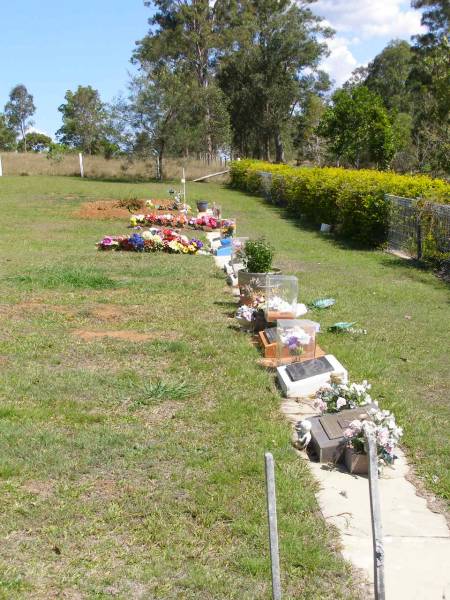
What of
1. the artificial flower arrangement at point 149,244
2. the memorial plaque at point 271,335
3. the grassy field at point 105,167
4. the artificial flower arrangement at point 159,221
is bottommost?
the memorial plaque at point 271,335

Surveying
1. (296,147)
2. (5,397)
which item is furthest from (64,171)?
(5,397)

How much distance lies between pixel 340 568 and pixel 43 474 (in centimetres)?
167

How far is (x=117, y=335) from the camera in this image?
6512 mm

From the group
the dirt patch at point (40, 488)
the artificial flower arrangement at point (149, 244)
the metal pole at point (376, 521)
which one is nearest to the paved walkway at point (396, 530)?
the metal pole at point (376, 521)

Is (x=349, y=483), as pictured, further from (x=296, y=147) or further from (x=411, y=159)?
(x=296, y=147)

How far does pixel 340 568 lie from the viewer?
2.79 meters

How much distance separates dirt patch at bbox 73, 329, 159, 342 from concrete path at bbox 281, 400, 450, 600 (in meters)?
2.84

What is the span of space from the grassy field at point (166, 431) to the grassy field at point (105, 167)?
28563 mm

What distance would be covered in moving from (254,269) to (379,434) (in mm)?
4085

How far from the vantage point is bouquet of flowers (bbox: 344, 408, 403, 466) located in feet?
12.0

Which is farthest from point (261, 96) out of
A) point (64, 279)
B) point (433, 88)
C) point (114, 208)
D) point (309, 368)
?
point (309, 368)

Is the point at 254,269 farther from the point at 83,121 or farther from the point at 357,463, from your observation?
the point at 83,121

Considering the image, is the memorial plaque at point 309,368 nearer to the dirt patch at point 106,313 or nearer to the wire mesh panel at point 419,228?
the dirt patch at point 106,313

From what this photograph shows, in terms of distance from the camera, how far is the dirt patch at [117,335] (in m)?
6.39
